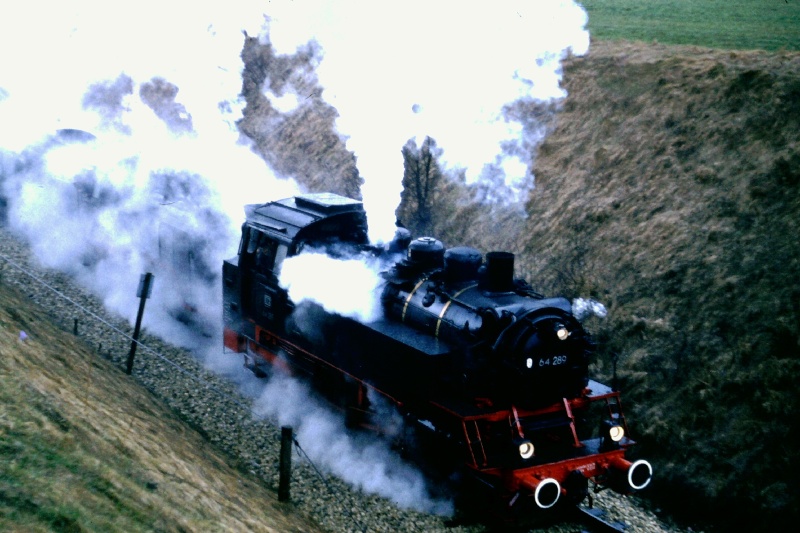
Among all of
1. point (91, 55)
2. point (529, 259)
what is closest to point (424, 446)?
point (529, 259)

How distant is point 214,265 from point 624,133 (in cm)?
965

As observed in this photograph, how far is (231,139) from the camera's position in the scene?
22922 mm

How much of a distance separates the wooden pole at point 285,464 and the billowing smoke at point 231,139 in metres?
1.19

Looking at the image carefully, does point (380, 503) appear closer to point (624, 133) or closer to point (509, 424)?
point (509, 424)

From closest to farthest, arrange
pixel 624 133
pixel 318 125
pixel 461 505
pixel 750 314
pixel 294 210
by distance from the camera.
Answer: pixel 461 505 → pixel 750 314 → pixel 294 210 → pixel 624 133 → pixel 318 125

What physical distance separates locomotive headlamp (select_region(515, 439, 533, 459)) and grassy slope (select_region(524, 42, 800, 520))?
294 centimetres

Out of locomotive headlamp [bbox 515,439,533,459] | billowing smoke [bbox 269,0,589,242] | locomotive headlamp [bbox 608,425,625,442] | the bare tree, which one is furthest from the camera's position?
the bare tree

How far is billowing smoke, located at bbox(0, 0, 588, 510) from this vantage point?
12.8 metres

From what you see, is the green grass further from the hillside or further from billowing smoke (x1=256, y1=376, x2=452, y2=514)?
billowing smoke (x1=256, y1=376, x2=452, y2=514)

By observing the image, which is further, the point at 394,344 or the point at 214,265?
the point at 214,265

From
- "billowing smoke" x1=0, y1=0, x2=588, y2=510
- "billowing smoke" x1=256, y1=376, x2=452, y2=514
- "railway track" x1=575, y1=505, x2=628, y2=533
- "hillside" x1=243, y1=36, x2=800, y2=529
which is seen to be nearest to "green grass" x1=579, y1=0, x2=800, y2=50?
"hillside" x1=243, y1=36, x2=800, y2=529

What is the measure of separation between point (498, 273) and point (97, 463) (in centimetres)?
514

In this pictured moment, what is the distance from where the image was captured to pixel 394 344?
8906mm

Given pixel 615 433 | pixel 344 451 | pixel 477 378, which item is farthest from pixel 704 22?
pixel 344 451
